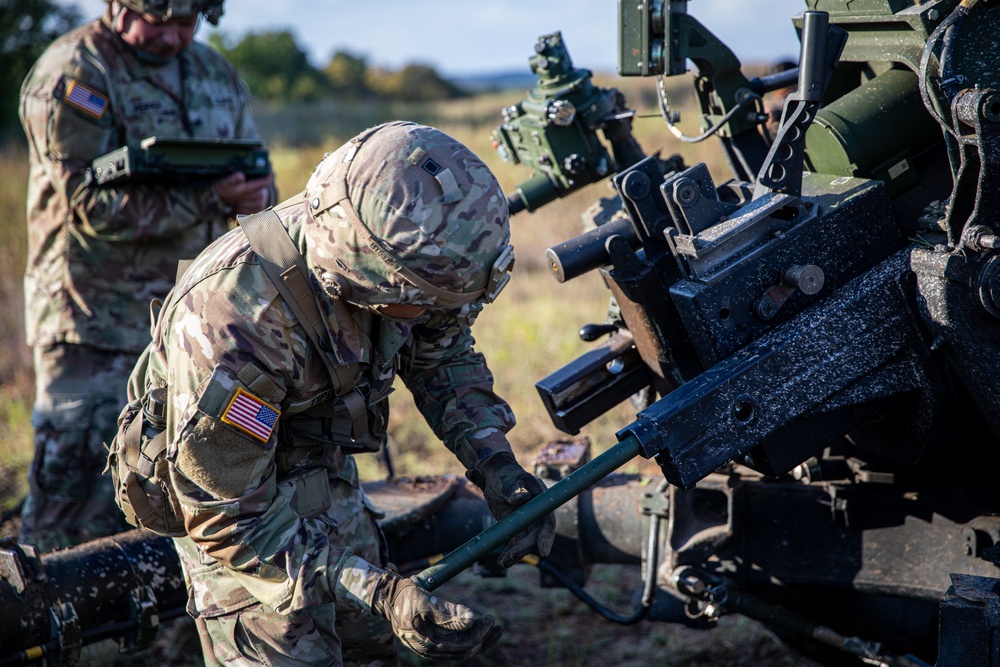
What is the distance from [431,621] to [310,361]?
2.29 ft

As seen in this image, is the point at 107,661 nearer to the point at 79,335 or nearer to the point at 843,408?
the point at 79,335

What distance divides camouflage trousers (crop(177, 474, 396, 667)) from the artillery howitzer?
1.67ft

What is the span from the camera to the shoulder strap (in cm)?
232

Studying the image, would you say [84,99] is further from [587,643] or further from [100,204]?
[587,643]

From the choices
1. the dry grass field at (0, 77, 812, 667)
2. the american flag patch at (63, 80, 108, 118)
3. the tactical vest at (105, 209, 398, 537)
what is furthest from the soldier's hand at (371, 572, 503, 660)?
the american flag patch at (63, 80, 108, 118)

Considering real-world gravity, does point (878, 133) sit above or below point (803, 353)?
above

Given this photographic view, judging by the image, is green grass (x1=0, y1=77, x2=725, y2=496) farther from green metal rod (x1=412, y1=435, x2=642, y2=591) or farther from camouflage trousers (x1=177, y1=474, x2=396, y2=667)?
camouflage trousers (x1=177, y1=474, x2=396, y2=667)

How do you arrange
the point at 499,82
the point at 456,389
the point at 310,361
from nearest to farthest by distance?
the point at 310,361
the point at 456,389
the point at 499,82

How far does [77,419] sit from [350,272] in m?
2.29

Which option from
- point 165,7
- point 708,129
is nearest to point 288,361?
point 708,129

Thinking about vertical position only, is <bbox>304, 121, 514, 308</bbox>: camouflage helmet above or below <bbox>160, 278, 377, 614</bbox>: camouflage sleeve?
above

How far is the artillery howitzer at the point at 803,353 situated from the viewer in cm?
243

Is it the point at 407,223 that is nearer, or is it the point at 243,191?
the point at 407,223

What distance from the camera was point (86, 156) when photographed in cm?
400
